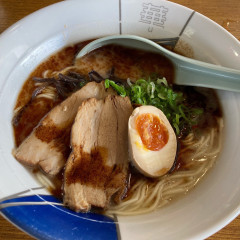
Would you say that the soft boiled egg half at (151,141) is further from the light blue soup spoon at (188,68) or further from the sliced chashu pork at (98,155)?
the light blue soup spoon at (188,68)

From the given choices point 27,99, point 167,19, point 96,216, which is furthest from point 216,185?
point 27,99

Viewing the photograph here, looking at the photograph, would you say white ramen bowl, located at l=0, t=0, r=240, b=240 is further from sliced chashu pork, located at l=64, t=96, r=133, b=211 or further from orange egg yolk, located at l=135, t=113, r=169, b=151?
orange egg yolk, located at l=135, t=113, r=169, b=151

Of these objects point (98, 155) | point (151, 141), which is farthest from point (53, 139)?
point (151, 141)

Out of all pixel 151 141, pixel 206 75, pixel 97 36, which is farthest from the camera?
pixel 97 36

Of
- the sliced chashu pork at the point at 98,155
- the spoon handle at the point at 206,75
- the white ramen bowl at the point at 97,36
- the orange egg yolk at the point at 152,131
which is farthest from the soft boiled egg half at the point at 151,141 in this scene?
the spoon handle at the point at 206,75

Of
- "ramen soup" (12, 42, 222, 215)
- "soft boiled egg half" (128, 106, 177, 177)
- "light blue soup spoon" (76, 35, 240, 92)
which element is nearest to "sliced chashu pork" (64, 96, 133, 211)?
"ramen soup" (12, 42, 222, 215)

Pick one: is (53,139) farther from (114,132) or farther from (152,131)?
(152,131)

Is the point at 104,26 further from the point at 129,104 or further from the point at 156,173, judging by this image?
the point at 156,173
